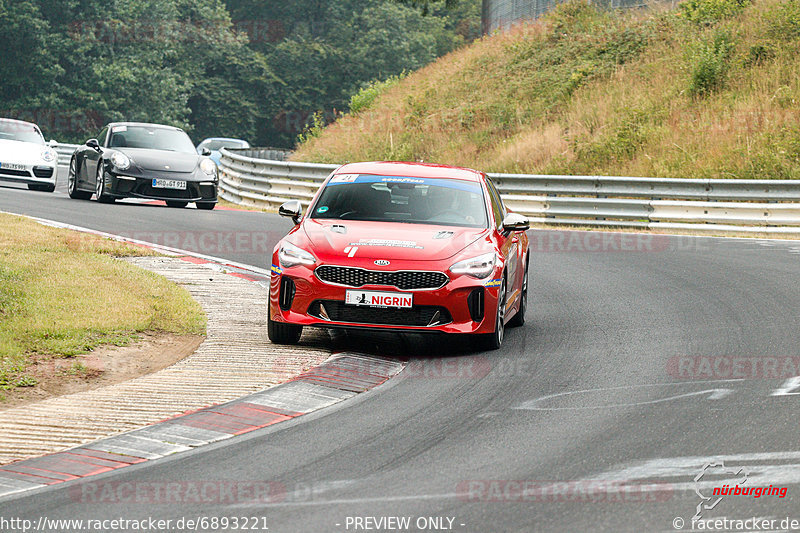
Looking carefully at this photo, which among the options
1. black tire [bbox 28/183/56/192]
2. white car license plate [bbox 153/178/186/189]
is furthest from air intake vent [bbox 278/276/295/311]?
black tire [bbox 28/183/56/192]

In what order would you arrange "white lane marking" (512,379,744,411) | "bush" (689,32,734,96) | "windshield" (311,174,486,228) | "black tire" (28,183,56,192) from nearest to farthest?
"white lane marking" (512,379,744,411), "windshield" (311,174,486,228), "black tire" (28,183,56,192), "bush" (689,32,734,96)

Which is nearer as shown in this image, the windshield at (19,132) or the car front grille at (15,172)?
the car front grille at (15,172)

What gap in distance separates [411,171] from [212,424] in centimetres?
464

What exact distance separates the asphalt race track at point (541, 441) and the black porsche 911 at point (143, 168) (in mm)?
11541

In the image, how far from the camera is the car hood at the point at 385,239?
9391 millimetres

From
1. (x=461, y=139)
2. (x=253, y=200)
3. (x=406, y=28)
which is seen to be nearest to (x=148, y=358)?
(x=253, y=200)

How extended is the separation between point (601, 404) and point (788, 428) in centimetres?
125

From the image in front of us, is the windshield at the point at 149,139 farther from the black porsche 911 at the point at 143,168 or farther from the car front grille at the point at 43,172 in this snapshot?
the car front grille at the point at 43,172

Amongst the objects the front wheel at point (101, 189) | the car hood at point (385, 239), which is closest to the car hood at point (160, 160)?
the front wheel at point (101, 189)

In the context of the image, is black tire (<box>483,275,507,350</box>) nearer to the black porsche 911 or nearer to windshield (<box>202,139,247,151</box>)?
the black porsche 911

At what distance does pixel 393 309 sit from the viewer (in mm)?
9219

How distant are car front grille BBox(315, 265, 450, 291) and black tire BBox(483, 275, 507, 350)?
601 millimetres

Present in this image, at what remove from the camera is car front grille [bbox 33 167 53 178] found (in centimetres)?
2598
